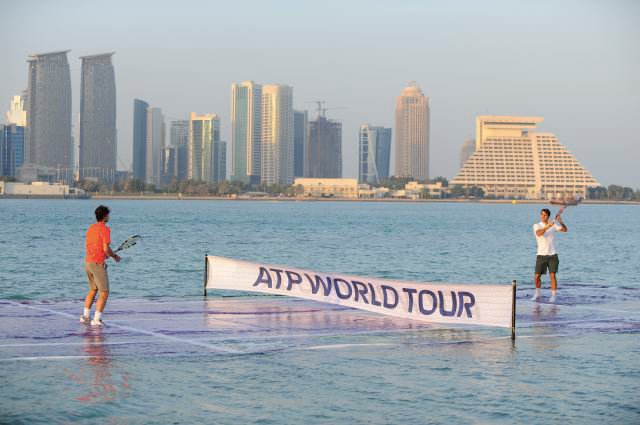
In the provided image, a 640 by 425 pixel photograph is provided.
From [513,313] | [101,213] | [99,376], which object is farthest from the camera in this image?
[513,313]

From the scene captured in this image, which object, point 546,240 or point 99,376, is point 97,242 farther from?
point 546,240

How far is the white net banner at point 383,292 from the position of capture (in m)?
15.3

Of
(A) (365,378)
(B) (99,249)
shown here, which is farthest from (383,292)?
(B) (99,249)

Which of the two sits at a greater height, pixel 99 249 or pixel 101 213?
pixel 101 213

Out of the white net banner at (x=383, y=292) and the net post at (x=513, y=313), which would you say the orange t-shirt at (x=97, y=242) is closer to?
the white net banner at (x=383, y=292)

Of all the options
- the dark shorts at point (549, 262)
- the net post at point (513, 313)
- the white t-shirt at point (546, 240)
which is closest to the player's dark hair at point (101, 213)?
the net post at point (513, 313)

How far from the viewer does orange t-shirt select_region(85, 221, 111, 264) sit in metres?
15.1

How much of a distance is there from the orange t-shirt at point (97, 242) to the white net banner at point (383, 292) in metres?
4.24

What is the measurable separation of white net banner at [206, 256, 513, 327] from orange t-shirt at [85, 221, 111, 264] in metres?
4.24

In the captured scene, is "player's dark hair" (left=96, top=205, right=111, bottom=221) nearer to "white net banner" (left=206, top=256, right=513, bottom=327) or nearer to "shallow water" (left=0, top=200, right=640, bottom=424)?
"shallow water" (left=0, top=200, right=640, bottom=424)

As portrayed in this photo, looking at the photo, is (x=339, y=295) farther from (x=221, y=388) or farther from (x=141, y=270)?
(x=141, y=270)

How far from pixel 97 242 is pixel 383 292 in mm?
4723

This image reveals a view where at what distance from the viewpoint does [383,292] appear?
1659cm

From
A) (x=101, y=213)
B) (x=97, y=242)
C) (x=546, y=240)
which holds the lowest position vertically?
(x=546, y=240)
